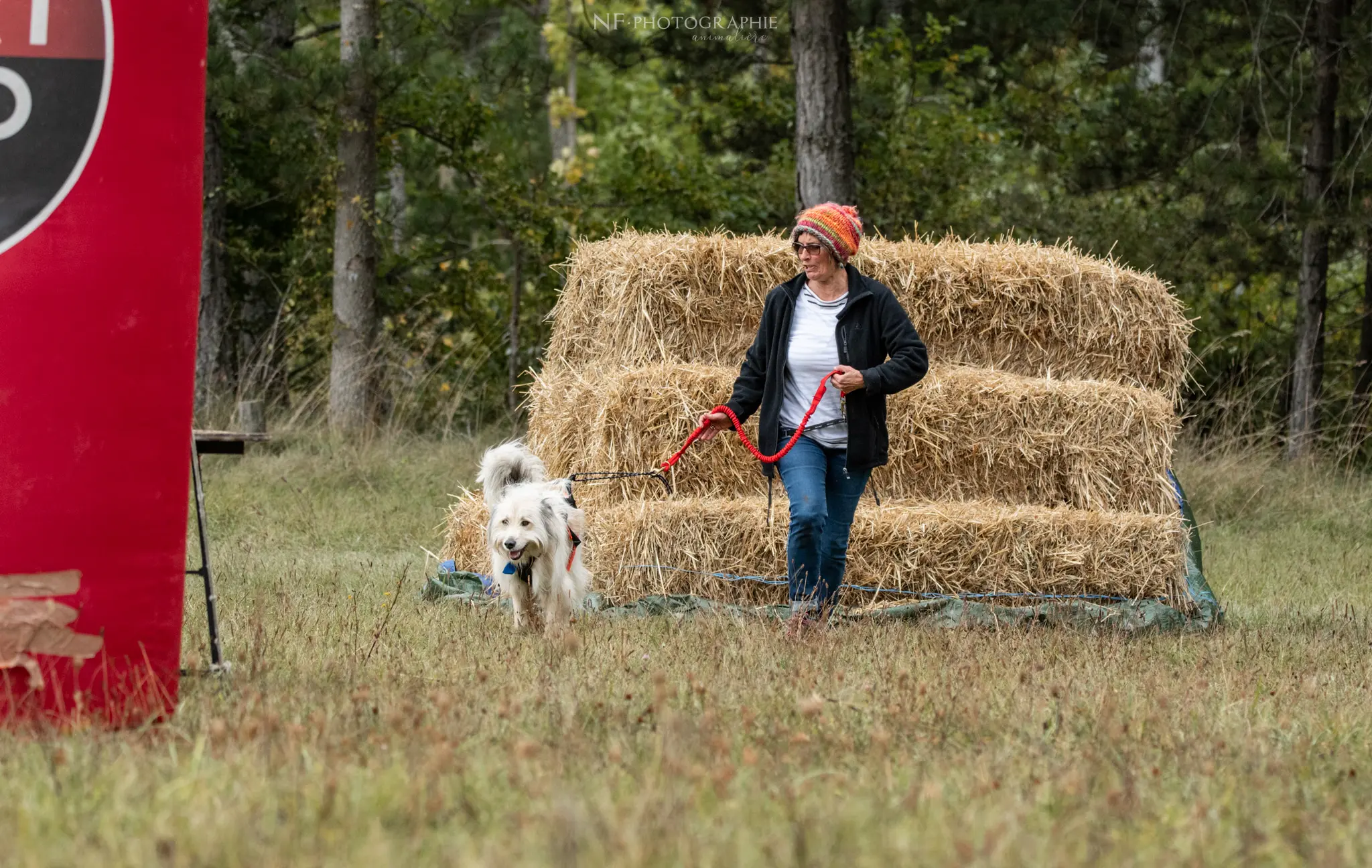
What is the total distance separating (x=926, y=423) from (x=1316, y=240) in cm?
992

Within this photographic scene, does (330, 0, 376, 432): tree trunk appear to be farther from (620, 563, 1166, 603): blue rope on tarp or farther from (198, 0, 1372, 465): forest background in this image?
(620, 563, 1166, 603): blue rope on tarp

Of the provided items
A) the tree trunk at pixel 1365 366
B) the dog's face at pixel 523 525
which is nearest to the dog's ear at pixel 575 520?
the dog's face at pixel 523 525

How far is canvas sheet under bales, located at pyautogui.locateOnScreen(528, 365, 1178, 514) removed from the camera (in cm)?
896

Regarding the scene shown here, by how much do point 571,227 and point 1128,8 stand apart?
25.0 feet

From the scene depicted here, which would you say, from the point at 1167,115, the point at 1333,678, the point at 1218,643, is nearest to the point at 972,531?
the point at 1218,643

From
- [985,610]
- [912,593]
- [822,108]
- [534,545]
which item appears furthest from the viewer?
[822,108]

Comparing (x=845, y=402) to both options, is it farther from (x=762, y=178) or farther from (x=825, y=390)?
(x=762, y=178)

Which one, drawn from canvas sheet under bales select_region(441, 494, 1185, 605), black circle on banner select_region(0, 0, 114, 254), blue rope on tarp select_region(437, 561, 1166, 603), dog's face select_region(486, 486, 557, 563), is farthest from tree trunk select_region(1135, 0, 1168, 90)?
black circle on banner select_region(0, 0, 114, 254)

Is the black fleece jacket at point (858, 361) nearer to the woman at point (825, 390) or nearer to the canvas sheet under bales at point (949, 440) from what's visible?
the woman at point (825, 390)

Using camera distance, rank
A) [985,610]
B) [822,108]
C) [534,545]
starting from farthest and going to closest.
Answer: [822,108], [985,610], [534,545]

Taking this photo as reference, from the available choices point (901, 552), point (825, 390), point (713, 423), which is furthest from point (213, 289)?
point (825, 390)

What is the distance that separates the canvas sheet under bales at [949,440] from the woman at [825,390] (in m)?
Result: 1.50

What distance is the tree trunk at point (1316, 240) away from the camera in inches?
658

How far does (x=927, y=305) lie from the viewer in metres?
9.80
